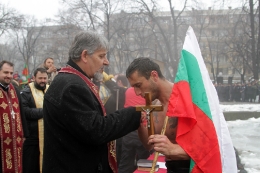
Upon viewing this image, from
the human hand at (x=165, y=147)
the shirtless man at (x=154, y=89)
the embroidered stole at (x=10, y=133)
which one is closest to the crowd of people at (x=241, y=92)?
the embroidered stole at (x=10, y=133)

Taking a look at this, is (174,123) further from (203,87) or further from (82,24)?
(82,24)

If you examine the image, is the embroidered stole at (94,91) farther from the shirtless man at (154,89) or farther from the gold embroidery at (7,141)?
the gold embroidery at (7,141)

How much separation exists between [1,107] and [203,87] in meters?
3.32

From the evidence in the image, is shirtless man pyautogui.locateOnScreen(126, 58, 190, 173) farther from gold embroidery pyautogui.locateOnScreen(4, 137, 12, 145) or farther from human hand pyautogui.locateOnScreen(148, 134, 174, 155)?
gold embroidery pyautogui.locateOnScreen(4, 137, 12, 145)

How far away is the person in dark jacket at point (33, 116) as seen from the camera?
5.29 meters

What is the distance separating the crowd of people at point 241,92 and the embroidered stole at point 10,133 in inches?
817

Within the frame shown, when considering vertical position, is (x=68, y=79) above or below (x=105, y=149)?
above

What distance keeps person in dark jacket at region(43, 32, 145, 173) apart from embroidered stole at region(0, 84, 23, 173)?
2.73 metres

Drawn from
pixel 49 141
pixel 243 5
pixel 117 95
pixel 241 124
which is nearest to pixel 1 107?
pixel 117 95

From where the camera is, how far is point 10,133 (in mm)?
4945

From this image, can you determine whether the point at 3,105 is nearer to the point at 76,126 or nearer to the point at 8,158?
the point at 8,158

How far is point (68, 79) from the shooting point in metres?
2.33

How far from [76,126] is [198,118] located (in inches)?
40.4

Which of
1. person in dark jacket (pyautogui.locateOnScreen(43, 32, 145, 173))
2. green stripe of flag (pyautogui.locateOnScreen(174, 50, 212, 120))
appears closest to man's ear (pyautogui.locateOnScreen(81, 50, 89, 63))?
person in dark jacket (pyautogui.locateOnScreen(43, 32, 145, 173))
